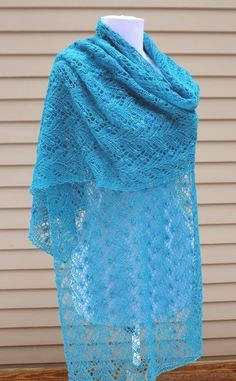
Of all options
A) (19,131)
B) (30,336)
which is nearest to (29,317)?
(30,336)

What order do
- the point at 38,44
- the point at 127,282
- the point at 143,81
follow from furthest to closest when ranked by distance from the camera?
the point at 38,44 → the point at 127,282 → the point at 143,81

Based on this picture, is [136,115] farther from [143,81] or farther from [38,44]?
[38,44]

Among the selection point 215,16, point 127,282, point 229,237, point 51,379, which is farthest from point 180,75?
point 51,379

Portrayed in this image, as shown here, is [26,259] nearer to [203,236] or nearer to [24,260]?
[24,260]

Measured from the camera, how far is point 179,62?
232 centimetres

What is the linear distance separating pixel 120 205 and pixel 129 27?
494 millimetres

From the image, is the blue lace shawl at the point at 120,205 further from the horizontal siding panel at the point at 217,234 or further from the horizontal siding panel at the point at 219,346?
the horizontal siding panel at the point at 219,346

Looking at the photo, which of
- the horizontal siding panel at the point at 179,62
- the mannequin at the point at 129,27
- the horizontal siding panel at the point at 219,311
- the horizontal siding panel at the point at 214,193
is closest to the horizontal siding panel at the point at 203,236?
the horizontal siding panel at the point at 214,193

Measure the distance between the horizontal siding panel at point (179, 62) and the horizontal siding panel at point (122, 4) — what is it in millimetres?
207

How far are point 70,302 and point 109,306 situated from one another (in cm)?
13

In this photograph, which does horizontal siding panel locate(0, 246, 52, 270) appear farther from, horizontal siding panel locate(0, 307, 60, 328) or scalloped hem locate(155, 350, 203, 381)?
scalloped hem locate(155, 350, 203, 381)

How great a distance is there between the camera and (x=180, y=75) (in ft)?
5.04

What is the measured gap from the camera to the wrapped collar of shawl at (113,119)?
4.51 ft

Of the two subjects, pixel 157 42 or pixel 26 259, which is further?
pixel 26 259
